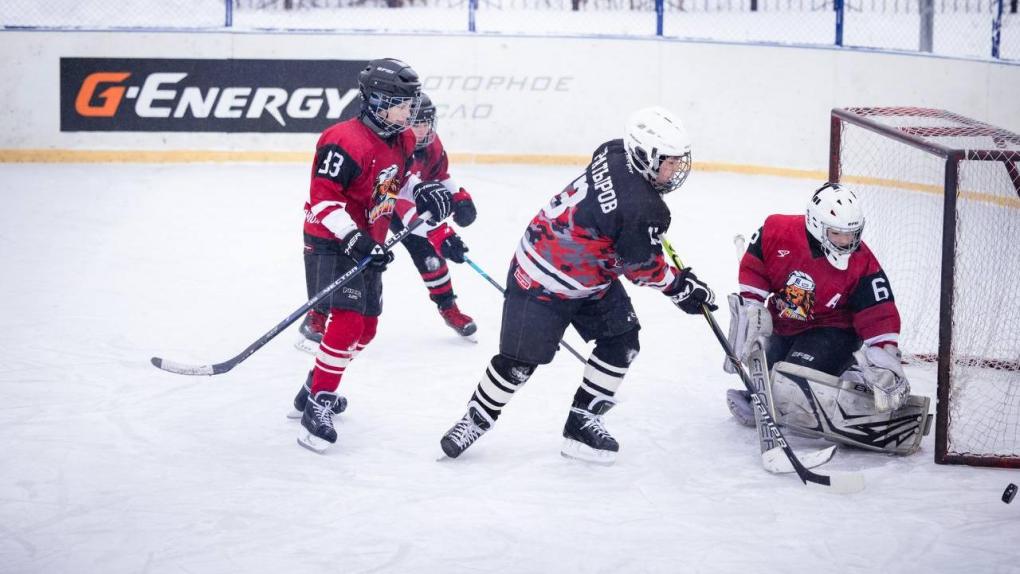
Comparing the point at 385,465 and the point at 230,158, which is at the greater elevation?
the point at 230,158

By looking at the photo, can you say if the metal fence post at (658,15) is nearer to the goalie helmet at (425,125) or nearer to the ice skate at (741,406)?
the goalie helmet at (425,125)

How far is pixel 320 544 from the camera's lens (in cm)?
298

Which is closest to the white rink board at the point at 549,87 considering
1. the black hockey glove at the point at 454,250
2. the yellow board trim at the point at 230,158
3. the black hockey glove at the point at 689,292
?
the yellow board trim at the point at 230,158

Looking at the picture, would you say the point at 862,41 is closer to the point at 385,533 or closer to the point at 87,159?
the point at 87,159

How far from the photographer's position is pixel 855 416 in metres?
3.62

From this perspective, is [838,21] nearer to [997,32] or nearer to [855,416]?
[997,32]

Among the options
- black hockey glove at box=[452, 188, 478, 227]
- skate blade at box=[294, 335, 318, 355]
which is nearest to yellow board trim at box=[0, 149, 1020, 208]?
skate blade at box=[294, 335, 318, 355]

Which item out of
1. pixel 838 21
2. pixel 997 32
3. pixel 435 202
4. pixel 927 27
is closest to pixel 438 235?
pixel 435 202

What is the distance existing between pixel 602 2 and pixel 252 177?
284cm

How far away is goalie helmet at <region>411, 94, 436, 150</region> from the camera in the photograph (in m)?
4.29

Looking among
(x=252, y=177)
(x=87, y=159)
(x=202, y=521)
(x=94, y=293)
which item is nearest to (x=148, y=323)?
(x=94, y=293)

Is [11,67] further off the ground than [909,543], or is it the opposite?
[11,67]

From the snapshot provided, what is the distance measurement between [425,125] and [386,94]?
0.84 m

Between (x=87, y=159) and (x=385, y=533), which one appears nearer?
(x=385, y=533)
